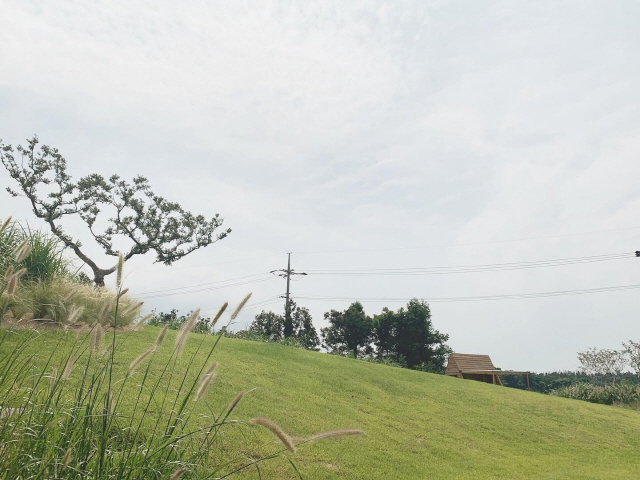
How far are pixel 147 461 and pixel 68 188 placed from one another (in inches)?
936

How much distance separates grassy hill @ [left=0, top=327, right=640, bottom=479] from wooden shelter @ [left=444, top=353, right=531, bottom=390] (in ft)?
55.3

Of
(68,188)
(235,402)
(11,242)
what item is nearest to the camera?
(235,402)

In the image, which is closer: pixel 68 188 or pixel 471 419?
pixel 471 419

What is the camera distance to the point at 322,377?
31.7 feet

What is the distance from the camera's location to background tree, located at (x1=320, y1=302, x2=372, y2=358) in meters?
37.2

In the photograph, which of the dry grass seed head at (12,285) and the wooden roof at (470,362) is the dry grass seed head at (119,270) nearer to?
the dry grass seed head at (12,285)

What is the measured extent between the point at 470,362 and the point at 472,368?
A: 2.26 feet

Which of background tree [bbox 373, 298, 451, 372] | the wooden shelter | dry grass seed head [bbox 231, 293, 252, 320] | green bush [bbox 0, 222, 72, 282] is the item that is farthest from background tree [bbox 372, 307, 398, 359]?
dry grass seed head [bbox 231, 293, 252, 320]

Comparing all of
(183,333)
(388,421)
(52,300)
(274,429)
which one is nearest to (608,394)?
(388,421)

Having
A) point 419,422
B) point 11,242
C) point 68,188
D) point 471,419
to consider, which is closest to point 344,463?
point 419,422

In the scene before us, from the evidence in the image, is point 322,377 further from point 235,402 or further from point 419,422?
point 235,402

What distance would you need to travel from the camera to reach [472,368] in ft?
98.0

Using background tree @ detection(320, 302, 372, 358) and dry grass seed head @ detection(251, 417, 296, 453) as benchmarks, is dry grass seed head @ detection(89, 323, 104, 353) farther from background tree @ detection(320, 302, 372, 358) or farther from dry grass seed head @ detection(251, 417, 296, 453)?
background tree @ detection(320, 302, 372, 358)

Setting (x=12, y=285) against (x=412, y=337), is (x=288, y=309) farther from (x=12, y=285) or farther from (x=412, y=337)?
(x=12, y=285)
